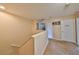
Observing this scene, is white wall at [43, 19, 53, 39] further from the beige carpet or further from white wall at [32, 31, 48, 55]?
white wall at [32, 31, 48, 55]

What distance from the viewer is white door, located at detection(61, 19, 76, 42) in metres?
6.76

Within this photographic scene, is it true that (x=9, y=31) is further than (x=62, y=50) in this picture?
No

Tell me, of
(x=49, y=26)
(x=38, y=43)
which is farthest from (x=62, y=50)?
(x=49, y=26)

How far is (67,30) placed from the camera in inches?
279

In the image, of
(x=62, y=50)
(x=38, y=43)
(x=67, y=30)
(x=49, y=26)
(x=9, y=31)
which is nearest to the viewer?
(x=38, y=43)

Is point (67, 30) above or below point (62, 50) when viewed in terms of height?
above

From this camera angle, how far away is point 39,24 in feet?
33.5

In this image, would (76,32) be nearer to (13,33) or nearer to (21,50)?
(13,33)

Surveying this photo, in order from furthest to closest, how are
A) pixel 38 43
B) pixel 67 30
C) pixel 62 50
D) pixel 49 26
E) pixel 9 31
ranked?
pixel 49 26
pixel 67 30
pixel 62 50
pixel 9 31
pixel 38 43

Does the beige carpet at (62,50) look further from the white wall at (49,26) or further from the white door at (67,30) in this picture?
the white wall at (49,26)

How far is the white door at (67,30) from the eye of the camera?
6.76m

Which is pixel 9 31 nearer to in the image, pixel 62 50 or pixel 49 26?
pixel 62 50

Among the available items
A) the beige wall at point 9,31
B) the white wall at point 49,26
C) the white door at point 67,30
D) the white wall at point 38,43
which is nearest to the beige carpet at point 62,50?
the white wall at point 38,43
